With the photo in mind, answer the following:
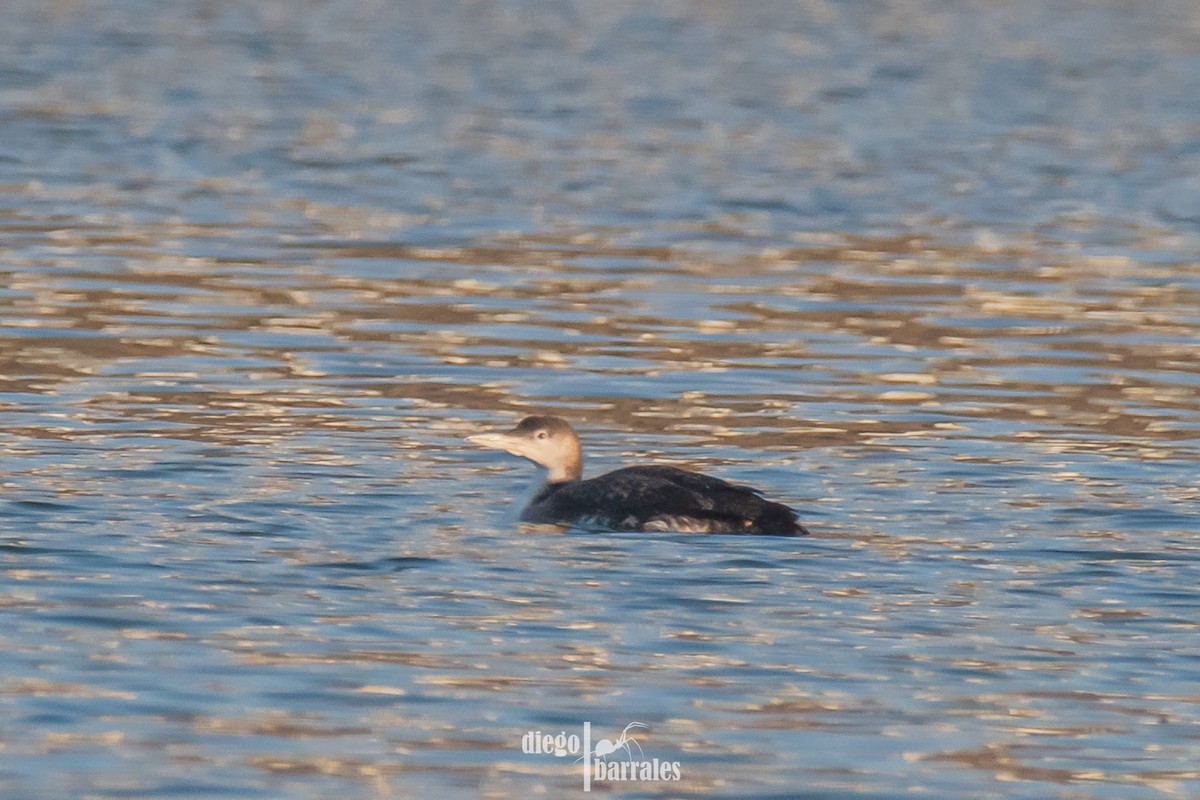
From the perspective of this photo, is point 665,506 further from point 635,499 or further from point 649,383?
point 649,383

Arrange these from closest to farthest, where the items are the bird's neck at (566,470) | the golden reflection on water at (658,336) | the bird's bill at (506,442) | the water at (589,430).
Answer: the water at (589,430) < the bird's bill at (506,442) < the bird's neck at (566,470) < the golden reflection on water at (658,336)

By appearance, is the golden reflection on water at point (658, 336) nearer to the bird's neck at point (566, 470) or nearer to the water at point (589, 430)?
the water at point (589, 430)

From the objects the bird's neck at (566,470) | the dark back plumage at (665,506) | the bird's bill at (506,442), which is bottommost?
the dark back plumage at (665,506)

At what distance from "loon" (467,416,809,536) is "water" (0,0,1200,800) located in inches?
4.1

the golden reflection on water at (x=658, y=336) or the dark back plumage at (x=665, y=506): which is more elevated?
the golden reflection on water at (x=658, y=336)

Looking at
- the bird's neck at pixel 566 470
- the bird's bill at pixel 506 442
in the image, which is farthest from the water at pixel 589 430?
the bird's neck at pixel 566 470

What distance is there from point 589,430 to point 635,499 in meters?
2.67

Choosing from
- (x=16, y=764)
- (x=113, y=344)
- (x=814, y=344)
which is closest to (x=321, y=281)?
(x=113, y=344)

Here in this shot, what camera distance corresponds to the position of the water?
752 cm

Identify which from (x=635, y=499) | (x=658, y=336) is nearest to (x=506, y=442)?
(x=635, y=499)

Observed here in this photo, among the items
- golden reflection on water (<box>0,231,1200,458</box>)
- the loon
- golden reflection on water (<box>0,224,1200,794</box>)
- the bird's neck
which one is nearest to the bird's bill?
the loon

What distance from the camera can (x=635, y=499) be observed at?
10320mm

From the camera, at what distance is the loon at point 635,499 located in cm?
1004

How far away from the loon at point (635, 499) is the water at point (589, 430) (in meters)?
0.10
